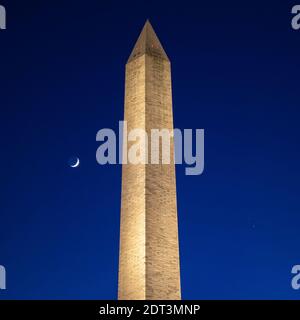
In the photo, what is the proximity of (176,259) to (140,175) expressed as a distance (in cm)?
295

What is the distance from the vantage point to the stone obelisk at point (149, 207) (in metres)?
26.3

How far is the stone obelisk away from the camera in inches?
1035

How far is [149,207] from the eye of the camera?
26906mm

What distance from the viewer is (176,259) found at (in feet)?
88.9

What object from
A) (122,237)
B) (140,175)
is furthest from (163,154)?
(122,237)
